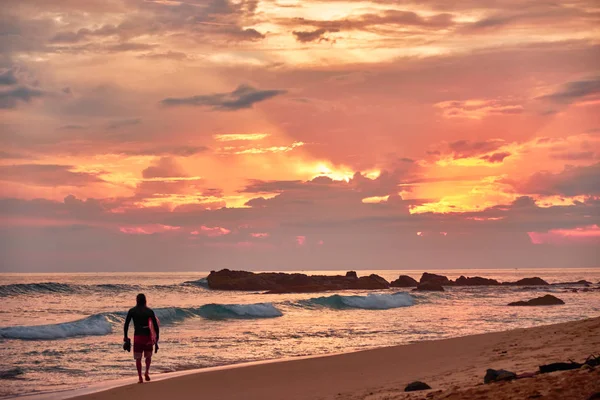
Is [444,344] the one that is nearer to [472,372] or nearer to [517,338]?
[517,338]

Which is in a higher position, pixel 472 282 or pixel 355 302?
pixel 472 282

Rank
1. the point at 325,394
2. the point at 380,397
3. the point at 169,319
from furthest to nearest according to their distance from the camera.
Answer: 1. the point at 169,319
2. the point at 325,394
3. the point at 380,397

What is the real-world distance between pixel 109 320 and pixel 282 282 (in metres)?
64.9

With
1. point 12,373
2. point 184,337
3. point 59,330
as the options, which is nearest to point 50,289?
point 59,330

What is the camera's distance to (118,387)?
44.8 ft

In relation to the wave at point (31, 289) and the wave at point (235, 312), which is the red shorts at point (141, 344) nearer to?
the wave at point (235, 312)

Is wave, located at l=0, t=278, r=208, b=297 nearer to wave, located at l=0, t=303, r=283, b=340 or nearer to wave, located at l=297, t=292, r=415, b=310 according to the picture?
wave, located at l=297, t=292, r=415, b=310

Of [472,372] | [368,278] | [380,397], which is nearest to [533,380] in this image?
[380,397]

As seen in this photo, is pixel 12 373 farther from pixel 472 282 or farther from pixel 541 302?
pixel 472 282

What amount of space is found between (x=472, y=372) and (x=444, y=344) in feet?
26.0

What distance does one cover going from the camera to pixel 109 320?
32.8m

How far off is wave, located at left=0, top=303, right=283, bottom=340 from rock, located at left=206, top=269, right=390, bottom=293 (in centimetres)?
4524

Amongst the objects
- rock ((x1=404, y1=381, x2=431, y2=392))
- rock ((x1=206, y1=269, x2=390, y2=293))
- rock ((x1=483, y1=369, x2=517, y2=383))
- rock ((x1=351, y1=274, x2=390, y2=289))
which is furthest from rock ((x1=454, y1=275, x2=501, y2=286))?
rock ((x1=483, y1=369, x2=517, y2=383))

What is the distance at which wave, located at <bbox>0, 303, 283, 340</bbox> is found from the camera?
26.6m
